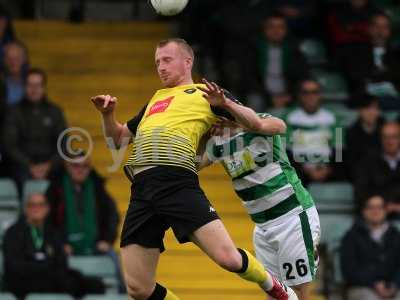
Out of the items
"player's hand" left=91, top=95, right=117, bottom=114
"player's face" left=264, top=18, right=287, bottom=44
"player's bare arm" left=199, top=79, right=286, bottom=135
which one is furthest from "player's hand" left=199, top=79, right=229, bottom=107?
"player's face" left=264, top=18, right=287, bottom=44

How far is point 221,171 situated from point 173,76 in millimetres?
5024

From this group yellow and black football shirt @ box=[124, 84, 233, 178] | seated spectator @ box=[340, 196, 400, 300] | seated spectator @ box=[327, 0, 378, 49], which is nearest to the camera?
yellow and black football shirt @ box=[124, 84, 233, 178]

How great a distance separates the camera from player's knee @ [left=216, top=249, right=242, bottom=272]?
8.91 meters

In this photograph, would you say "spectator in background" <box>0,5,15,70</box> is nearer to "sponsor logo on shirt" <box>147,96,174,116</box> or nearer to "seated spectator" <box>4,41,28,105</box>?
"seated spectator" <box>4,41,28,105</box>

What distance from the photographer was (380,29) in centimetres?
1470

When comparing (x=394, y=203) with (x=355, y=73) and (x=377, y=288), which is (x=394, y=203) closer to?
(x=377, y=288)

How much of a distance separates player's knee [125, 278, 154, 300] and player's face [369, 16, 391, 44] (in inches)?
245

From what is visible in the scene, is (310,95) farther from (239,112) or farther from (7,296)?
(239,112)

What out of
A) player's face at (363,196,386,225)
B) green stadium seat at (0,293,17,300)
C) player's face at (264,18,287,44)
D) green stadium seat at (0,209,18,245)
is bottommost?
green stadium seat at (0,293,17,300)

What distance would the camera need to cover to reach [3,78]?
14062 millimetres

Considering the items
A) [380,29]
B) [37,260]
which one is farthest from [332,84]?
[37,260]

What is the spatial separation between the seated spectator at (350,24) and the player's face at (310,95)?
58.2 inches

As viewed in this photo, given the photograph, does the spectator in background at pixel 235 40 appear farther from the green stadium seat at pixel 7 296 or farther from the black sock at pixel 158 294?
the black sock at pixel 158 294

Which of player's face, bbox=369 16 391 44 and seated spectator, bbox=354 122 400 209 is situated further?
player's face, bbox=369 16 391 44
